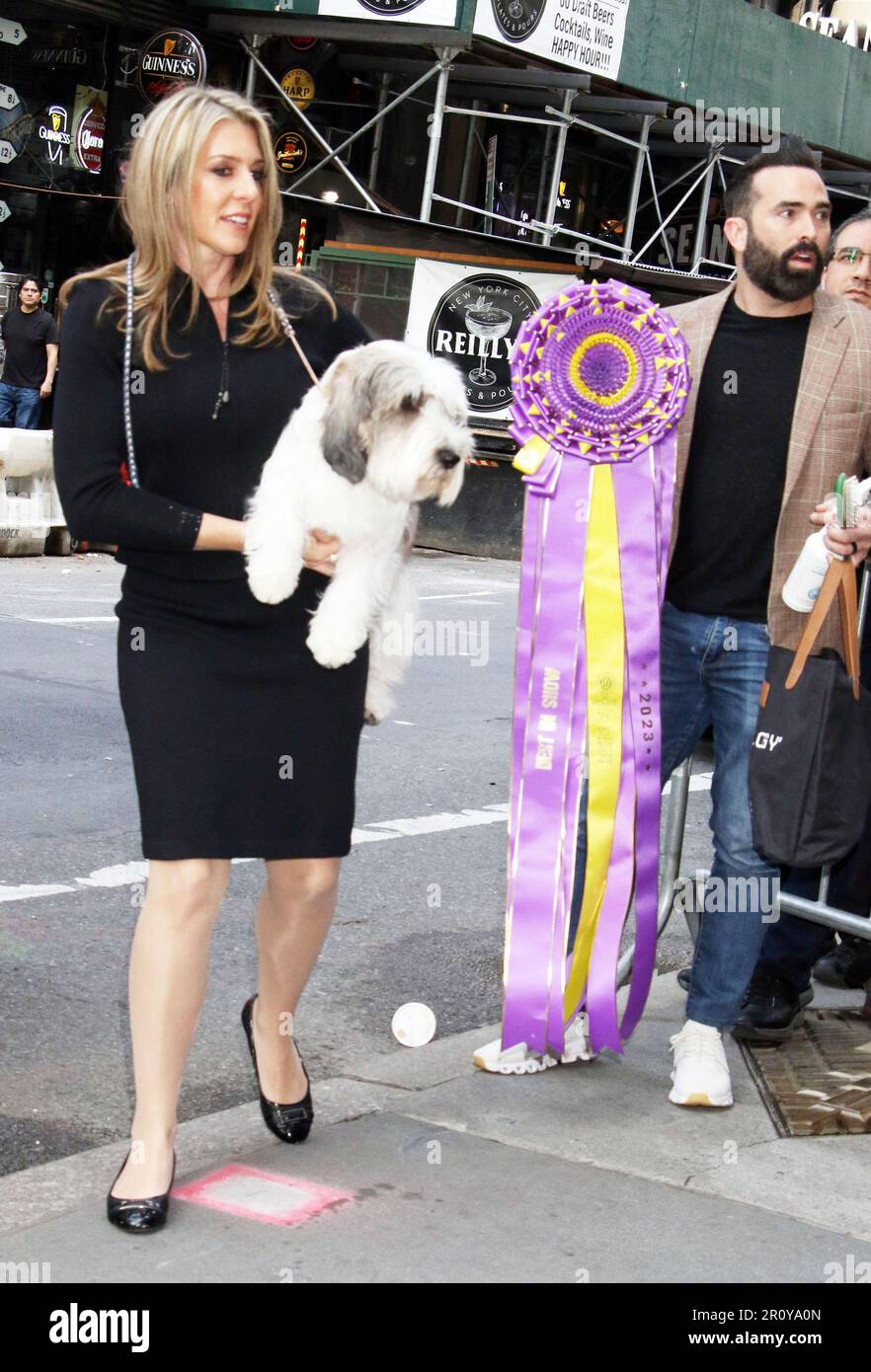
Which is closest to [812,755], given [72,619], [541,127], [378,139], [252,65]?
[72,619]

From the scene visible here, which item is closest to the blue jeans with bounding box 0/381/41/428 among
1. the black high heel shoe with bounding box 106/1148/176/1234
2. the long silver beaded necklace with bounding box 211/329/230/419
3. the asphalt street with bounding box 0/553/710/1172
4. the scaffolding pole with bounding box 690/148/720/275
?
the asphalt street with bounding box 0/553/710/1172

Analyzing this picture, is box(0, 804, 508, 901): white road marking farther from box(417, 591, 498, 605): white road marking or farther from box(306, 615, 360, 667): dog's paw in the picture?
box(417, 591, 498, 605): white road marking

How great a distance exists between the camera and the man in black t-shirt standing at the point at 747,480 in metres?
4.49

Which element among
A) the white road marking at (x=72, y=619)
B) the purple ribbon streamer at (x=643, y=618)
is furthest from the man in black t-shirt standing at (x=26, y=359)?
the purple ribbon streamer at (x=643, y=618)

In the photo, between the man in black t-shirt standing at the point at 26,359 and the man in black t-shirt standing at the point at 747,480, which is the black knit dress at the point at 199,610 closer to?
the man in black t-shirt standing at the point at 747,480

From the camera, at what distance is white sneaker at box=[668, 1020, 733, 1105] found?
4.52m

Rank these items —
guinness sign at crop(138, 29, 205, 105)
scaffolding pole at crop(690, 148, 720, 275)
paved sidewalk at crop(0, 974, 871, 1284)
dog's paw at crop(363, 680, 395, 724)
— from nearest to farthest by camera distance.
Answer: paved sidewalk at crop(0, 974, 871, 1284), dog's paw at crop(363, 680, 395, 724), guinness sign at crop(138, 29, 205, 105), scaffolding pole at crop(690, 148, 720, 275)

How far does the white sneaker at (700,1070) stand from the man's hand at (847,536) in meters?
1.26

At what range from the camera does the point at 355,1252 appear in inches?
136

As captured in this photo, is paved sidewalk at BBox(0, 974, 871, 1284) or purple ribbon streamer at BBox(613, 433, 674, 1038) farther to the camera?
purple ribbon streamer at BBox(613, 433, 674, 1038)

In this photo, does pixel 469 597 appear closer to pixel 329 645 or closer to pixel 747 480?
pixel 747 480

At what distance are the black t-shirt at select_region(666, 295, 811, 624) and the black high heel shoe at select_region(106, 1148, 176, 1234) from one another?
2028 millimetres

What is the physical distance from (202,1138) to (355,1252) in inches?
28.9

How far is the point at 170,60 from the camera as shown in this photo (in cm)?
1983
